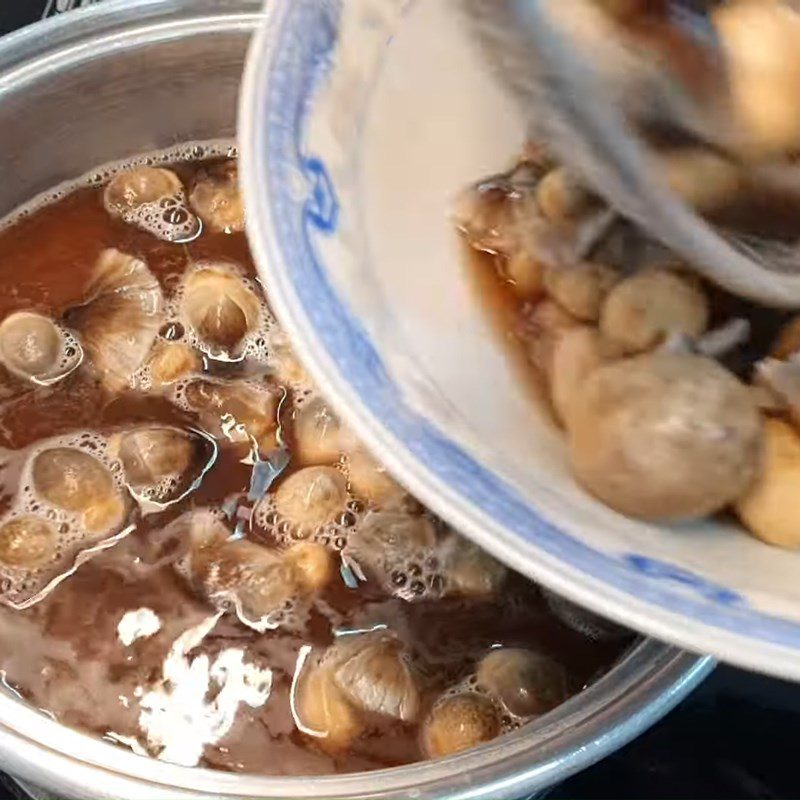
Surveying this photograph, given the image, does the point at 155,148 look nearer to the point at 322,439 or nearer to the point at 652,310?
the point at 322,439

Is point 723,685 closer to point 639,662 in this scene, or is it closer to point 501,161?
point 639,662

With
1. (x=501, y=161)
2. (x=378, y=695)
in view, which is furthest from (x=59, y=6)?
(x=378, y=695)

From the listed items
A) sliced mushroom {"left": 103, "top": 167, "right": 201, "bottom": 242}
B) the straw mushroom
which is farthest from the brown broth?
the straw mushroom

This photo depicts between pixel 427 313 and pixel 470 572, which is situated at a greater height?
pixel 427 313

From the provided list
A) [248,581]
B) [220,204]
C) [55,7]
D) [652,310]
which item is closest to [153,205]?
[220,204]

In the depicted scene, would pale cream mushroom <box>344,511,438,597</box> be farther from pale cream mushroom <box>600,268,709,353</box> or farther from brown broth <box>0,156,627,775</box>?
pale cream mushroom <box>600,268,709,353</box>

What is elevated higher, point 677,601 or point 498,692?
point 677,601
